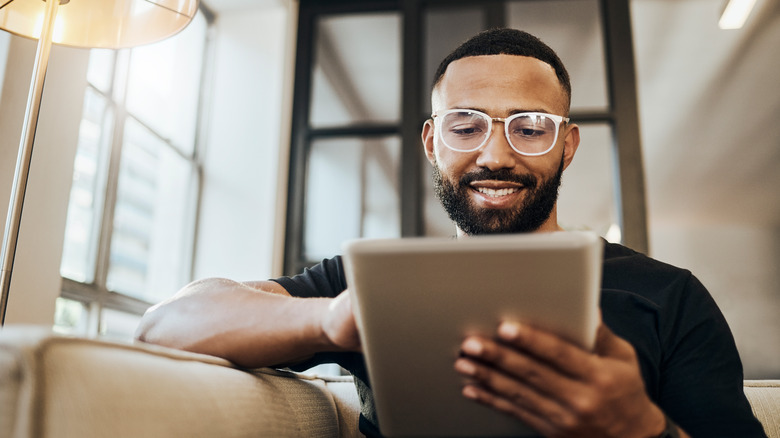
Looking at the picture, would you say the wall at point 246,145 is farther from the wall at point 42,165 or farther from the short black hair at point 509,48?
the short black hair at point 509,48

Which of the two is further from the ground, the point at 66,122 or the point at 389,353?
the point at 66,122

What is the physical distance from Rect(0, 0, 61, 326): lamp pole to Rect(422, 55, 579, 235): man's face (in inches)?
29.5

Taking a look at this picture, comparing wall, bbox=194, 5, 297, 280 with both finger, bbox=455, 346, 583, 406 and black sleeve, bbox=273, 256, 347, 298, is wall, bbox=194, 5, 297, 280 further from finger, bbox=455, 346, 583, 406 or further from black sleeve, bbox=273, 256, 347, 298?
finger, bbox=455, 346, 583, 406

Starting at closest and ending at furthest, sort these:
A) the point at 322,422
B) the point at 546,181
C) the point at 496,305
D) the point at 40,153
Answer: the point at 496,305 < the point at 322,422 < the point at 546,181 < the point at 40,153

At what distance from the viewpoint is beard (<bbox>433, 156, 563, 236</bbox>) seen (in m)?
1.22

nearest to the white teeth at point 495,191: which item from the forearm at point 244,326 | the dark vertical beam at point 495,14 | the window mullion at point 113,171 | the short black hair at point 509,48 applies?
the short black hair at point 509,48

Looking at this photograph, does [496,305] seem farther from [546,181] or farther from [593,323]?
[546,181]

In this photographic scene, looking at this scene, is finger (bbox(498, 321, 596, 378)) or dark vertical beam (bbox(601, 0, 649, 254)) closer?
finger (bbox(498, 321, 596, 378))

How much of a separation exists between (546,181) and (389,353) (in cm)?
72

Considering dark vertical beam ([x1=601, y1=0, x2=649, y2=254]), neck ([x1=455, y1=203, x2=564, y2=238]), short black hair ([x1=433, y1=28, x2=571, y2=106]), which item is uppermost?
dark vertical beam ([x1=601, y1=0, x2=649, y2=254])

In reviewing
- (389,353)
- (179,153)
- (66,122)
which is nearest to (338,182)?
(179,153)

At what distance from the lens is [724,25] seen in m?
3.36

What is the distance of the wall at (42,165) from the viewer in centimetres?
162

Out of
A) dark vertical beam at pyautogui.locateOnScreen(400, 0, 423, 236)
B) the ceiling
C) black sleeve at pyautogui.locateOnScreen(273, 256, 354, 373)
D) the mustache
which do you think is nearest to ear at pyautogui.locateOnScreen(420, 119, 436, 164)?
the mustache
